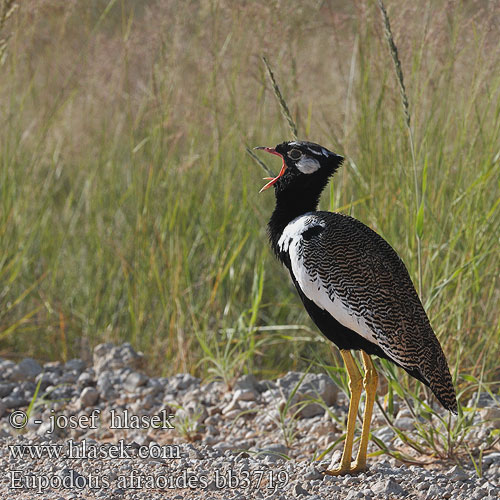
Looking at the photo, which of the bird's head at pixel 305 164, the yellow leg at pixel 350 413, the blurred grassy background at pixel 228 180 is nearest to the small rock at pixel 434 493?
the yellow leg at pixel 350 413

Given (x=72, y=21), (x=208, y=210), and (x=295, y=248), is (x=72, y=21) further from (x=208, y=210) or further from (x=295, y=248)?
(x=295, y=248)

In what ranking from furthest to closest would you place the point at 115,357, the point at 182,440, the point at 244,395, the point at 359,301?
the point at 115,357 → the point at 244,395 → the point at 182,440 → the point at 359,301

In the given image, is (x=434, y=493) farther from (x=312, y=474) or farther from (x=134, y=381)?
(x=134, y=381)

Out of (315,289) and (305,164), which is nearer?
(315,289)

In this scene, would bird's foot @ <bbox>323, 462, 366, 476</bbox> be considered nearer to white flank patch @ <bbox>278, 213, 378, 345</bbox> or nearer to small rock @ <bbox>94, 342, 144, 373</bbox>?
white flank patch @ <bbox>278, 213, 378, 345</bbox>

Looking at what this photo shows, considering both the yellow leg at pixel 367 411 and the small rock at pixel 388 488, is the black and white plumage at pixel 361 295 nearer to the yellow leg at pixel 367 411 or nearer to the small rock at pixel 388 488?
the yellow leg at pixel 367 411

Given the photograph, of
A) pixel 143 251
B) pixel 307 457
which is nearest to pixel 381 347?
pixel 307 457

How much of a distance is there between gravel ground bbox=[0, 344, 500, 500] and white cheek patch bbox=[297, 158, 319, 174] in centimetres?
94

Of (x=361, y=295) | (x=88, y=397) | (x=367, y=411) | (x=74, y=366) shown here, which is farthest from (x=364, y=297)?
(x=74, y=366)

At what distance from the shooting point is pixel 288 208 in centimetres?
314

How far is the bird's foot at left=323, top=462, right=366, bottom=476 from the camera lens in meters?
2.88

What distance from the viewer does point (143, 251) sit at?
4352 millimetres

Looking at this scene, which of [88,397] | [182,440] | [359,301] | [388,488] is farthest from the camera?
[88,397]

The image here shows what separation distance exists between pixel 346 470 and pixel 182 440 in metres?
0.94
